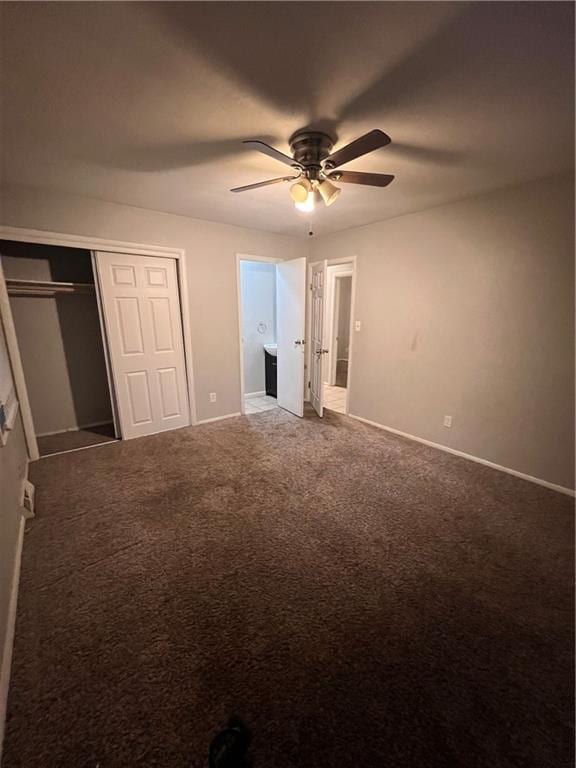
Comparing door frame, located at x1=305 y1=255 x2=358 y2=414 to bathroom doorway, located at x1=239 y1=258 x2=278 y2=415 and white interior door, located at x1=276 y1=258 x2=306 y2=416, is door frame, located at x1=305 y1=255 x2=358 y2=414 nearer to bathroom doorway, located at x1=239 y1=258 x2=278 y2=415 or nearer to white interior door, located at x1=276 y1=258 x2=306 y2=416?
white interior door, located at x1=276 y1=258 x2=306 y2=416

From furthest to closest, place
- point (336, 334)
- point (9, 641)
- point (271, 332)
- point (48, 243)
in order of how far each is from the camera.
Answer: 1. point (336, 334)
2. point (271, 332)
3. point (48, 243)
4. point (9, 641)

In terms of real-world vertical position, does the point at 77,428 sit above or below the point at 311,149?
below

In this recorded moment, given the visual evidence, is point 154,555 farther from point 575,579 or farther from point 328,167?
point 328,167

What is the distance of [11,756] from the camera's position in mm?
1010

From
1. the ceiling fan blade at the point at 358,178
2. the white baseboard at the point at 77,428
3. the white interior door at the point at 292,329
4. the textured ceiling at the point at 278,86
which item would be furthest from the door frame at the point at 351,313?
the white baseboard at the point at 77,428

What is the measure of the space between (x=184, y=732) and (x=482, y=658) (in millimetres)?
1245

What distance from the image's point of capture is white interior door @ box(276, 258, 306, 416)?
3.91 meters

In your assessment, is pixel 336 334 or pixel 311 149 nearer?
pixel 311 149

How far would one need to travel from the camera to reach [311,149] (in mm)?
1797

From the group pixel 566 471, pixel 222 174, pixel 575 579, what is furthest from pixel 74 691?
pixel 566 471

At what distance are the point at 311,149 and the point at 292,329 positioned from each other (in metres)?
2.39

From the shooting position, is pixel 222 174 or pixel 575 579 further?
pixel 222 174

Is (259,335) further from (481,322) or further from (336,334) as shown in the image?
(481,322)

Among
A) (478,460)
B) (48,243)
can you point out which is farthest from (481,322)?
(48,243)
